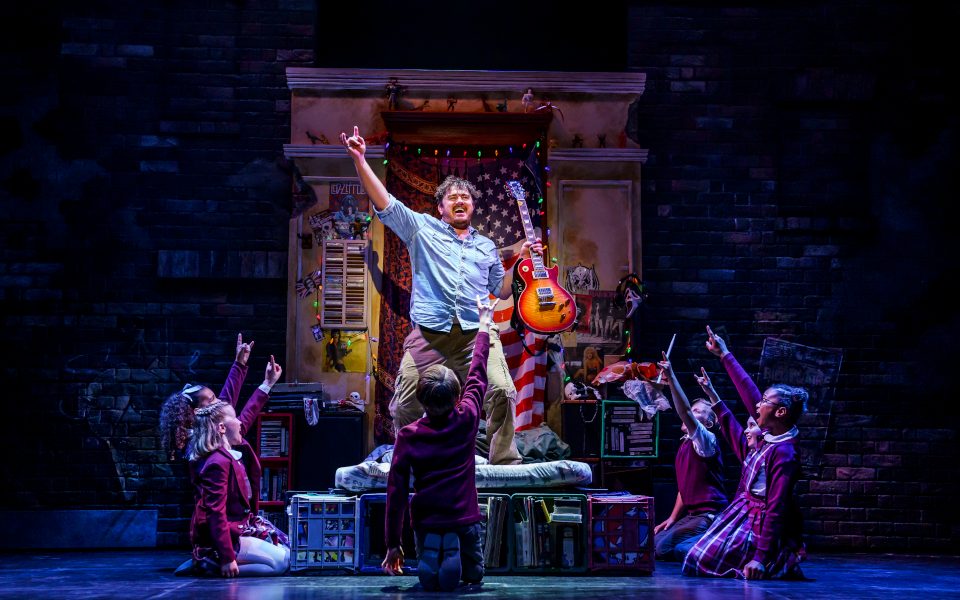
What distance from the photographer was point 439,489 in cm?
480

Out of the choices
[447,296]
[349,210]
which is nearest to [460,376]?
[447,296]

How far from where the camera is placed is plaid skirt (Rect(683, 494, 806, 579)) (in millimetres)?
5430

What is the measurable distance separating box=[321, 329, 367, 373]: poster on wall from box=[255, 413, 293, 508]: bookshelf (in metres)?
0.72

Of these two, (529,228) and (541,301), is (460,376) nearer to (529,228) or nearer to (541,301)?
(541,301)

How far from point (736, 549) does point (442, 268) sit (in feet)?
7.77

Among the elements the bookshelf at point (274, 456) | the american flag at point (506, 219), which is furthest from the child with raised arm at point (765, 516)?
the bookshelf at point (274, 456)

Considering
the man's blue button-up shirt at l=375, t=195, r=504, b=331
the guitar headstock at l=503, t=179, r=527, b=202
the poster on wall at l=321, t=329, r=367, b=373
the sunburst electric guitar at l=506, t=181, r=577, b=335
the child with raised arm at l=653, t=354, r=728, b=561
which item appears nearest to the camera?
the man's blue button-up shirt at l=375, t=195, r=504, b=331

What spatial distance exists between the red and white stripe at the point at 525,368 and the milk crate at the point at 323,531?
7.26ft

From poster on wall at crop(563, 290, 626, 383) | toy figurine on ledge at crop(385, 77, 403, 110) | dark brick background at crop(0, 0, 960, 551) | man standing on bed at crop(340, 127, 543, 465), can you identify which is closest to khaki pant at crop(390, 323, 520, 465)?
man standing on bed at crop(340, 127, 543, 465)

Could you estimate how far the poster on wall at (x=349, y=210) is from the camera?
25.5 feet

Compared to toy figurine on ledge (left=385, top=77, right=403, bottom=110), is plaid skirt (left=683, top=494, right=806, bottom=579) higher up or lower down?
Answer: lower down

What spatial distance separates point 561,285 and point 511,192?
83 cm

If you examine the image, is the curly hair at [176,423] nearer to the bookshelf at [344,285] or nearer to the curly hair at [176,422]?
the curly hair at [176,422]

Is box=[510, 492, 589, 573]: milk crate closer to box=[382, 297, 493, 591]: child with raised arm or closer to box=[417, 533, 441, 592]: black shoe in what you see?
box=[382, 297, 493, 591]: child with raised arm
